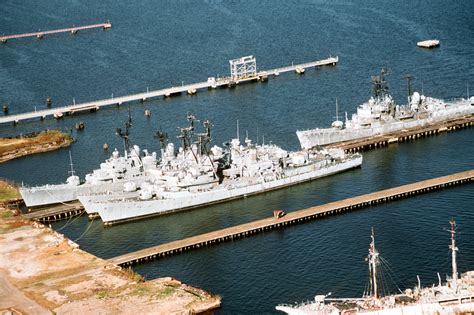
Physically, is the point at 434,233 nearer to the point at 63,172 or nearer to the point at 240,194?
the point at 240,194

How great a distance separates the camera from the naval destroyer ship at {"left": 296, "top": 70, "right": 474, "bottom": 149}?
5448 inches

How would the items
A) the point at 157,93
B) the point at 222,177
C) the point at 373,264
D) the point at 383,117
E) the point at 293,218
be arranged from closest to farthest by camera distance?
1. the point at 373,264
2. the point at 293,218
3. the point at 222,177
4. the point at 383,117
5. the point at 157,93

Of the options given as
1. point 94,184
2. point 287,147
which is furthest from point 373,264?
point 287,147

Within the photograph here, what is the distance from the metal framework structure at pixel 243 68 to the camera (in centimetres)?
18088

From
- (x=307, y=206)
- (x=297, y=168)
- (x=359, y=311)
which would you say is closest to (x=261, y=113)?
(x=297, y=168)

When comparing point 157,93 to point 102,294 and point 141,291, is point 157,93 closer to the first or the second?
point 141,291

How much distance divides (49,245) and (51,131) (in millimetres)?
54766

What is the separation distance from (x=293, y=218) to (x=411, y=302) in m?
32.1

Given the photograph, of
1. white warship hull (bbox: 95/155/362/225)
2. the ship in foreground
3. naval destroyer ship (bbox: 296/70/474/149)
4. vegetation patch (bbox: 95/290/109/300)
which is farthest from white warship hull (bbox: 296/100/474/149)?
the ship in foreground

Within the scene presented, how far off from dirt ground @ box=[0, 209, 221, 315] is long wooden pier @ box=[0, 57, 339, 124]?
63162 millimetres

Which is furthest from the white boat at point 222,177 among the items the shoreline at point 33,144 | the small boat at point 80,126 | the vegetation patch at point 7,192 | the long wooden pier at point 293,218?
the small boat at point 80,126

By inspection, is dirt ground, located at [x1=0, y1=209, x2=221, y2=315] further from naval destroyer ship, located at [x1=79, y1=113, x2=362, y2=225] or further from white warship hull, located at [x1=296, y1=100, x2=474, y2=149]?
white warship hull, located at [x1=296, y1=100, x2=474, y2=149]

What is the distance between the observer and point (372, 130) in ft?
462

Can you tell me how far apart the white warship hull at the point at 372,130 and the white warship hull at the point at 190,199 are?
9.77m
